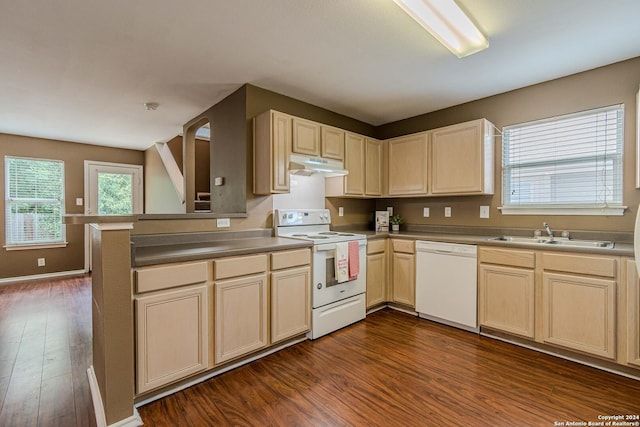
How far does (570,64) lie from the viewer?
2.58 m

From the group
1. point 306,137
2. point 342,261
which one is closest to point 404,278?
point 342,261

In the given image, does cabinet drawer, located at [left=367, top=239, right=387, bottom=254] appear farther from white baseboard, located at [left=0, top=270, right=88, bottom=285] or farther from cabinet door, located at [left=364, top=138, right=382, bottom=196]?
white baseboard, located at [left=0, top=270, right=88, bottom=285]

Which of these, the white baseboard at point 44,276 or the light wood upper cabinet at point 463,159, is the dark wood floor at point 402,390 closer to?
the light wood upper cabinet at point 463,159

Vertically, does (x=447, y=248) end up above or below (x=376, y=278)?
above

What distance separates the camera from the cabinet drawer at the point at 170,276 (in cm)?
175

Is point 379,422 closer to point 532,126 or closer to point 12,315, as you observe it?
point 532,126

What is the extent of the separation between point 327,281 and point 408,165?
1800mm

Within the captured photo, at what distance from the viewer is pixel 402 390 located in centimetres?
197

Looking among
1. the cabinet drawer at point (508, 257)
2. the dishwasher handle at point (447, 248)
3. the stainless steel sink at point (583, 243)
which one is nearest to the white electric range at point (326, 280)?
the dishwasher handle at point (447, 248)

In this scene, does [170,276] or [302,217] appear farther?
[302,217]

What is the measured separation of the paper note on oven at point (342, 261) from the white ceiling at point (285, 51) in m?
1.61

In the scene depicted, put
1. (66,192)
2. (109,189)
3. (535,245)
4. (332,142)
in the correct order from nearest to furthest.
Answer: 1. (535,245)
2. (332,142)
3. (66,192)
4. (109,189)

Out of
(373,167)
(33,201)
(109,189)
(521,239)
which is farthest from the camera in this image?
(109,189)

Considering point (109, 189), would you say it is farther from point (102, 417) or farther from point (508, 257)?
point (508, 257)
